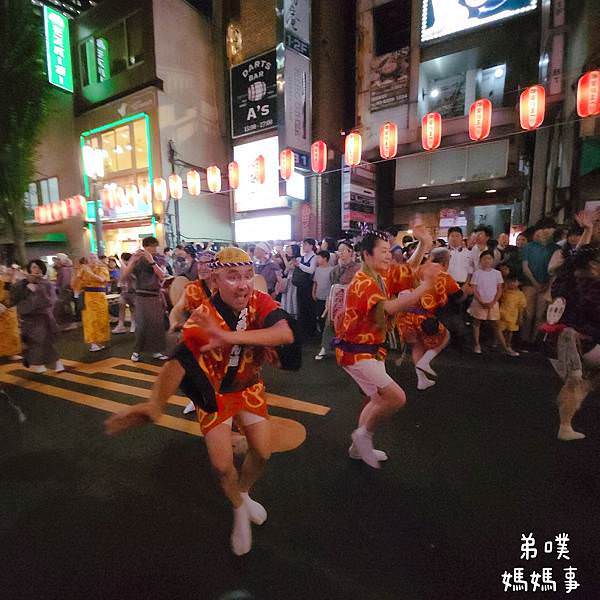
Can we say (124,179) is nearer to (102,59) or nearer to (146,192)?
(146,192)

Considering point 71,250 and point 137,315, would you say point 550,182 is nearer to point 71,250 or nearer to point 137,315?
point 137,315

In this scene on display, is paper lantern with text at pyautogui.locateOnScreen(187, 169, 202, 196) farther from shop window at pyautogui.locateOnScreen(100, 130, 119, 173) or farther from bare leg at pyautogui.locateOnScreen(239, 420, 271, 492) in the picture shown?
bare leg at pyautogui.locateOnScreen(239, 420, 271, 492)

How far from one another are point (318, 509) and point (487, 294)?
489 cm

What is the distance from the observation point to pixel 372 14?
14977 mm

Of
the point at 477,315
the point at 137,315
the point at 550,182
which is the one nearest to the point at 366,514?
the point at 477,315

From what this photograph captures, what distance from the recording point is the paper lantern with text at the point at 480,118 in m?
9.51

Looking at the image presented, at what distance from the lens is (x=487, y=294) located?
6023 millimetres

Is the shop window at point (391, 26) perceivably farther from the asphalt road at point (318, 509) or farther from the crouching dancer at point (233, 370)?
the crouching dancer at point (233, 370)

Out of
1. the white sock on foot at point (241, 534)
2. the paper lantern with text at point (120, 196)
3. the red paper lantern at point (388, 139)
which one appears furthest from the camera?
the paper lantern with text at point (120, 196)

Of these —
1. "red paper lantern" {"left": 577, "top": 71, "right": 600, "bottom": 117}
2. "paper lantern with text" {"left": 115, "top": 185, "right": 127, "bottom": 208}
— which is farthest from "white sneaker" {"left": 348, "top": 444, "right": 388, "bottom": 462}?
"paper lantern with text" {"left": 115, "top": 185, "right": 127, "bottom": 208}

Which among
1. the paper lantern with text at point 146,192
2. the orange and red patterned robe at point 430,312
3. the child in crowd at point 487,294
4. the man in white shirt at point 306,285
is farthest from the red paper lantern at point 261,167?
the orange and red patterned robe at point 430,312

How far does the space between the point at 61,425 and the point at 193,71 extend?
1845cm

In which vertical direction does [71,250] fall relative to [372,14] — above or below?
below

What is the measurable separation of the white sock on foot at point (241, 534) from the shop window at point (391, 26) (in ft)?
59.6
